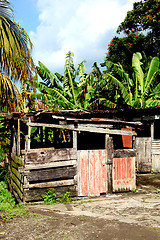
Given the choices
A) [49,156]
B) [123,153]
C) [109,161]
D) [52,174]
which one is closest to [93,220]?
[52,174]

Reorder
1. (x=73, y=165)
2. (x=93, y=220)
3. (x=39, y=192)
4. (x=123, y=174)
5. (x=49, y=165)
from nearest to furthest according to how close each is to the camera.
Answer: (x=93, y=220) → (x=39, y=192) → (x=49, y=165) → (x=73, y=165) → (x=123, y=174)

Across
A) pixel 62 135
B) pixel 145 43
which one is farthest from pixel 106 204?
pixel 145 43

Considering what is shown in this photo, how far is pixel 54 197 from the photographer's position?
28.2ft

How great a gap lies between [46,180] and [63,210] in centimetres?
135

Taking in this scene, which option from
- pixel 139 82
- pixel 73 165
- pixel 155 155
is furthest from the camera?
pixel 139 82

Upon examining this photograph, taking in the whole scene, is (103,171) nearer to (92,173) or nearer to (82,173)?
(92,173)

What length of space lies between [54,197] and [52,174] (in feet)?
2.55

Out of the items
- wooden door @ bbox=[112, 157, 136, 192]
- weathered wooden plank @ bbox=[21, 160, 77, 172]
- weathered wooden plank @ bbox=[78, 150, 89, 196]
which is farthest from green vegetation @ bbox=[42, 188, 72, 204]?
wooden door @ bbox=[112, 157, 136, 192]

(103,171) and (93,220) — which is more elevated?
(103,171)

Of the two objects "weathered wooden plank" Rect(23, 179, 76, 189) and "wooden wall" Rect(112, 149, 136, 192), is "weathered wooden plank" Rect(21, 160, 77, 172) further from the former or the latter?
"wooden wall" Rect(112, 149, 136, 192)

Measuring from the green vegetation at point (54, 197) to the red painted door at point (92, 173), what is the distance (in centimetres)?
48

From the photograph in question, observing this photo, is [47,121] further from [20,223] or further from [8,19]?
[20,223]

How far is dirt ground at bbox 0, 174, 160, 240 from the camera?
5652mm

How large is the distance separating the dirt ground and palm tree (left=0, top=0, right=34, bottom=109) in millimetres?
3743
